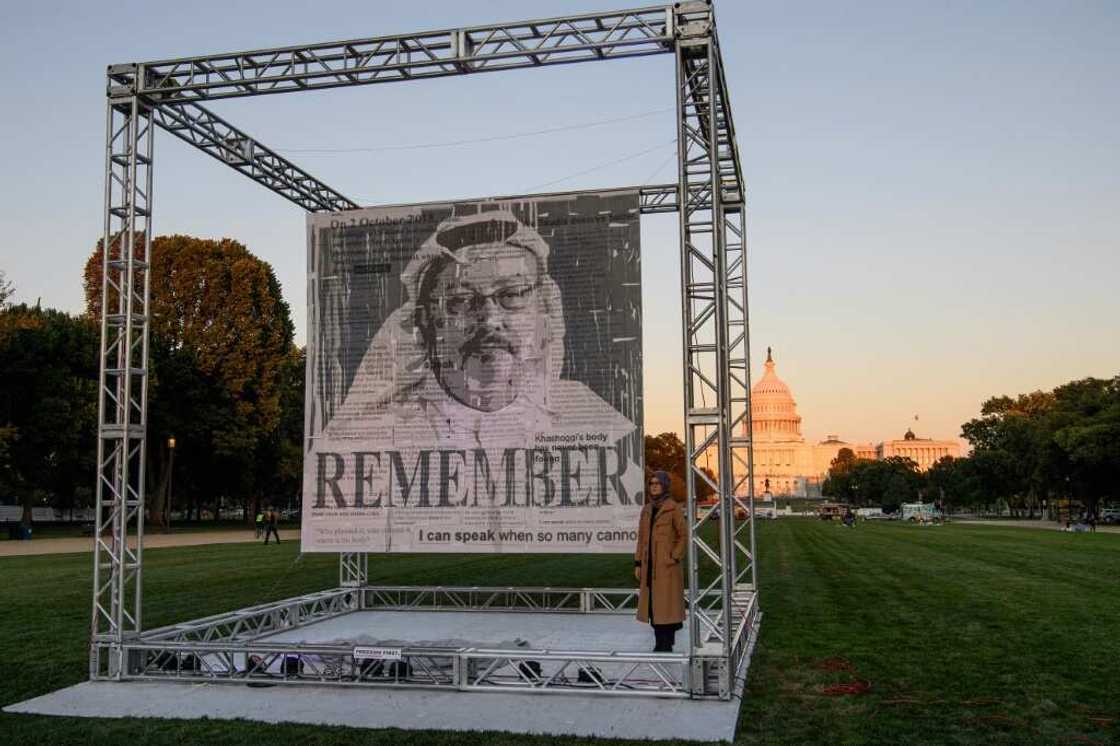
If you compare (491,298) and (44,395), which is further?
(44,395)

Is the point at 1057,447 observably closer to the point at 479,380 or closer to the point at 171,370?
the point at 171,370

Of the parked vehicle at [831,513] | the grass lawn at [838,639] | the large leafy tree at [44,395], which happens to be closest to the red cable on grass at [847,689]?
the grass lawn at [838,639]

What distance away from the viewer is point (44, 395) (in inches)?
1703

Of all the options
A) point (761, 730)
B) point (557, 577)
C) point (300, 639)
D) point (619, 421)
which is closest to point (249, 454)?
point (557, 577)

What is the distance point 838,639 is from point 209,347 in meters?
41.3

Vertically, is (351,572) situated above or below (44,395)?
below

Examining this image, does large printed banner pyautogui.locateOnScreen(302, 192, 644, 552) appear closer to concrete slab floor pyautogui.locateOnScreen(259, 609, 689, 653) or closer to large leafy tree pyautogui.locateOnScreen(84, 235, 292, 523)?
concrete slab floor pyautogui.locateOnScreen(259, 609, 689, 653)

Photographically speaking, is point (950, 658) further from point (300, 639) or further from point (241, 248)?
point (241, 248)

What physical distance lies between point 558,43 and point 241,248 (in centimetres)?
4300

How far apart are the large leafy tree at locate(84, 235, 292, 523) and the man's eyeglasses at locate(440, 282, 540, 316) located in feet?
123

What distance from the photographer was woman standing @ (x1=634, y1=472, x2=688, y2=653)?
10.8 metres

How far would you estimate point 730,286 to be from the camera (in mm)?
16688

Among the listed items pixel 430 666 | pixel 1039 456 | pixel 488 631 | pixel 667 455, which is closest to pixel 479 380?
pixel 430 666

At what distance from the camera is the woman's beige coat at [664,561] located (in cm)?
1082
